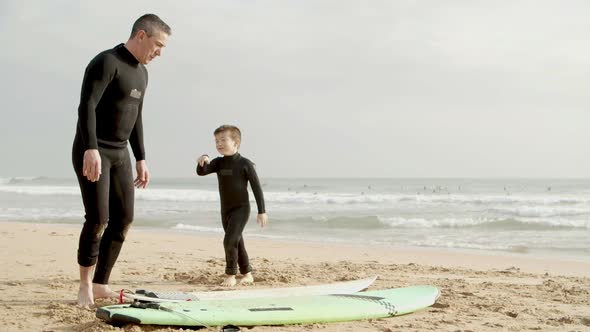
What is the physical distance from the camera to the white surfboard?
368cm

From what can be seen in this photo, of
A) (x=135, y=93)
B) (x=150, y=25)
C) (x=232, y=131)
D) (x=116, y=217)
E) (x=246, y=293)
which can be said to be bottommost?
(x=246, y=293)

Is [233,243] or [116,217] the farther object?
[233,243]

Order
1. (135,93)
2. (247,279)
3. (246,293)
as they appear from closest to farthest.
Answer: (135,93)
(246,293)
(247,279)

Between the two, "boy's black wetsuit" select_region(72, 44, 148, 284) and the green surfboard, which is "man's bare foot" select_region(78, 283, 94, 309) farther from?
the green surfboard

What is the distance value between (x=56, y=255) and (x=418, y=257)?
5.05m

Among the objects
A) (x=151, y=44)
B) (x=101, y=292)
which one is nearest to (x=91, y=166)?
(x=151, y=44)

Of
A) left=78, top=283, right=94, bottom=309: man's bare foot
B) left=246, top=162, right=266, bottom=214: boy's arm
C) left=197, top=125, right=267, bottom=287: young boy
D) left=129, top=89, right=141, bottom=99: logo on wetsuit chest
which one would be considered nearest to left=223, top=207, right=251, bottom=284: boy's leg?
left=197, top=125, right=267, bottom=287: young boy

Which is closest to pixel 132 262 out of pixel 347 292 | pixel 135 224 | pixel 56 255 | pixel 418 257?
pixel 56 255

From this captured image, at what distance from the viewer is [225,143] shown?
5.54 m

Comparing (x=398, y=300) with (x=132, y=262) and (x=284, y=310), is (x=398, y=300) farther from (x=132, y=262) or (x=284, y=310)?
(x=132, y=262)

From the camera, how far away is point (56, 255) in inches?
286

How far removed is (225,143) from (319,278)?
5.46 ft

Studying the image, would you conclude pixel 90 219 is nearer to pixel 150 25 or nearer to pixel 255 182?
pixel 150 25

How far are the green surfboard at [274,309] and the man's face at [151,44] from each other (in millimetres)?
1685
